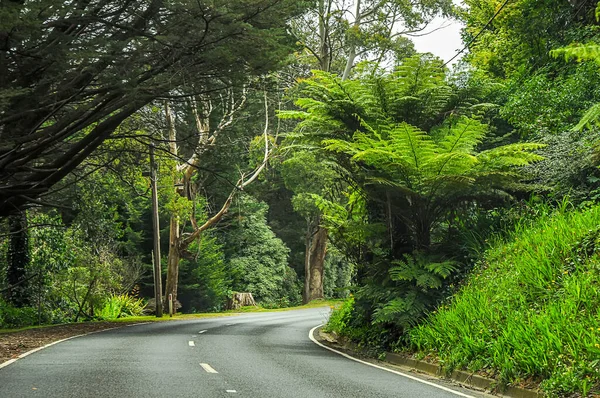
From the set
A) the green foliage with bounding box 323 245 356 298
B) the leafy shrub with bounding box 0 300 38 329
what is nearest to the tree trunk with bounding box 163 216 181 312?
the leafy shrub with bounding box 0 300 38 329

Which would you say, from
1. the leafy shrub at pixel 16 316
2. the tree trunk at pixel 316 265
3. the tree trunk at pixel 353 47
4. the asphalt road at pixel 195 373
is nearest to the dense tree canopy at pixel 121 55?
the asphalt road at pixel 195 373

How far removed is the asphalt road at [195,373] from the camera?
30.7ft

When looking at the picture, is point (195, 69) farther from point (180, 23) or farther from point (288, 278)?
point (288, 278)

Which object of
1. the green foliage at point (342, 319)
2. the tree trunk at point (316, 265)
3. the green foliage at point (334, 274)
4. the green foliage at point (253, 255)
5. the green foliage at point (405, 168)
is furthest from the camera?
the green foliage at point (334, 274)

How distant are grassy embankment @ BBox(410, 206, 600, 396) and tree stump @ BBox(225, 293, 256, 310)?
32011 mm

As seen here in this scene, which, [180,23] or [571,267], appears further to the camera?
[180,23]

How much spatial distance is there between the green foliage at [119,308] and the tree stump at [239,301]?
32.5 feet

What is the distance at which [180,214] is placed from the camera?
35312 millimetres

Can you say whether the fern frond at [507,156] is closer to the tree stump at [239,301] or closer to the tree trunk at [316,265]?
the tree trunk at [316,265]

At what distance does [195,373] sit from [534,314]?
5049 mm

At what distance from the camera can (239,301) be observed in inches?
1796

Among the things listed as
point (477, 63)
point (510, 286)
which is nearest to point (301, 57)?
point (477, 63)

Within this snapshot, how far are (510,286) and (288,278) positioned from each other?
144ft

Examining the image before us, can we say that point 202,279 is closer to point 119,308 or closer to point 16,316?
point 119,308
